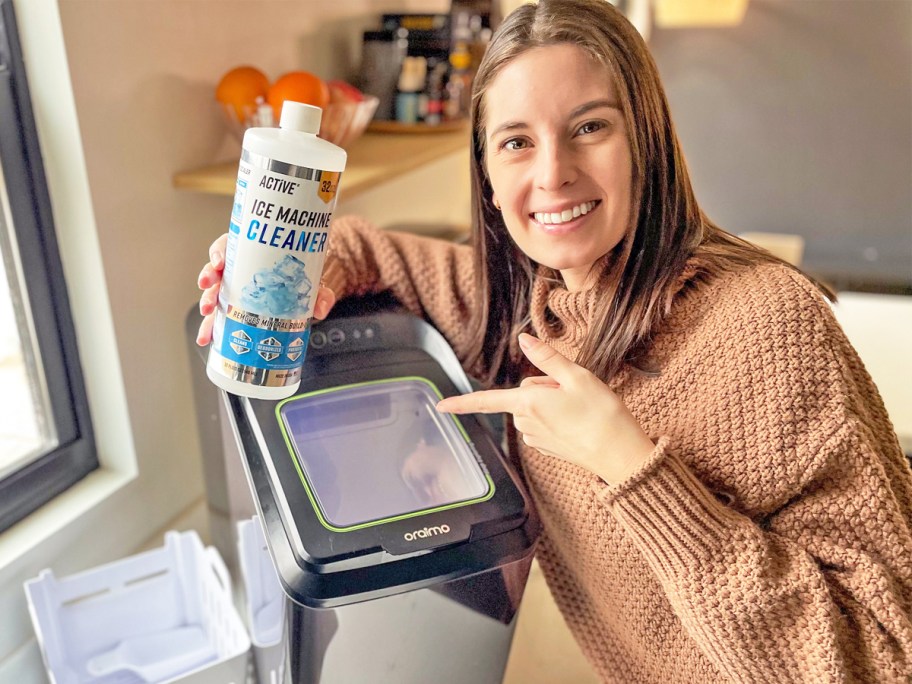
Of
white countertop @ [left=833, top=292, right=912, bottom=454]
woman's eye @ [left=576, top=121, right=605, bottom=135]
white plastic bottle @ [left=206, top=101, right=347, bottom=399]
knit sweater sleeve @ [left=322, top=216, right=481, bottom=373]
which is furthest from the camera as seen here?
white countertop @ [left=833, top=292, right=912, bottom=454]

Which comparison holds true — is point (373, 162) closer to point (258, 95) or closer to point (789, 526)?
point (258, 95)

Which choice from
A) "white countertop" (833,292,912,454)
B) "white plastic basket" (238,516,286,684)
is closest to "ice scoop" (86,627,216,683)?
"white plastic basket" (238,516,286,684)

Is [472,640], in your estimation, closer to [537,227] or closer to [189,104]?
[537,227]

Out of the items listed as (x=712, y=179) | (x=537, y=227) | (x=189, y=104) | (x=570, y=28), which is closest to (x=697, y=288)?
(x=537, y=227)

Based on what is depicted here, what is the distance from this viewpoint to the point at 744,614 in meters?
0.63

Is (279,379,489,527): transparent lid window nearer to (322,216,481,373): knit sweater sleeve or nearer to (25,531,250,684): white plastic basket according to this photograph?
(322,216,481,373): knit sweater sleeve

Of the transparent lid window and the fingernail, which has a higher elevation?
the fingernail

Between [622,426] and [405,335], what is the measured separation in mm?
360

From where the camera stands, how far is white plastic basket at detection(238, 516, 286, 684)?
0.74 m

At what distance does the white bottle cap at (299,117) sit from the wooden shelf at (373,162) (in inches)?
14.7

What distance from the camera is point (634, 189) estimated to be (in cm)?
74

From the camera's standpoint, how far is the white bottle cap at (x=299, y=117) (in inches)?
24.8

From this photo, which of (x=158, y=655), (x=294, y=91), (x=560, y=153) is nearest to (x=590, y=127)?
(x=560, y=153)

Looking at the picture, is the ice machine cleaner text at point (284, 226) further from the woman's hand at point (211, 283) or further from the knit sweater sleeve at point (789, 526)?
the knit sweater sleeve at point (789, 526)
